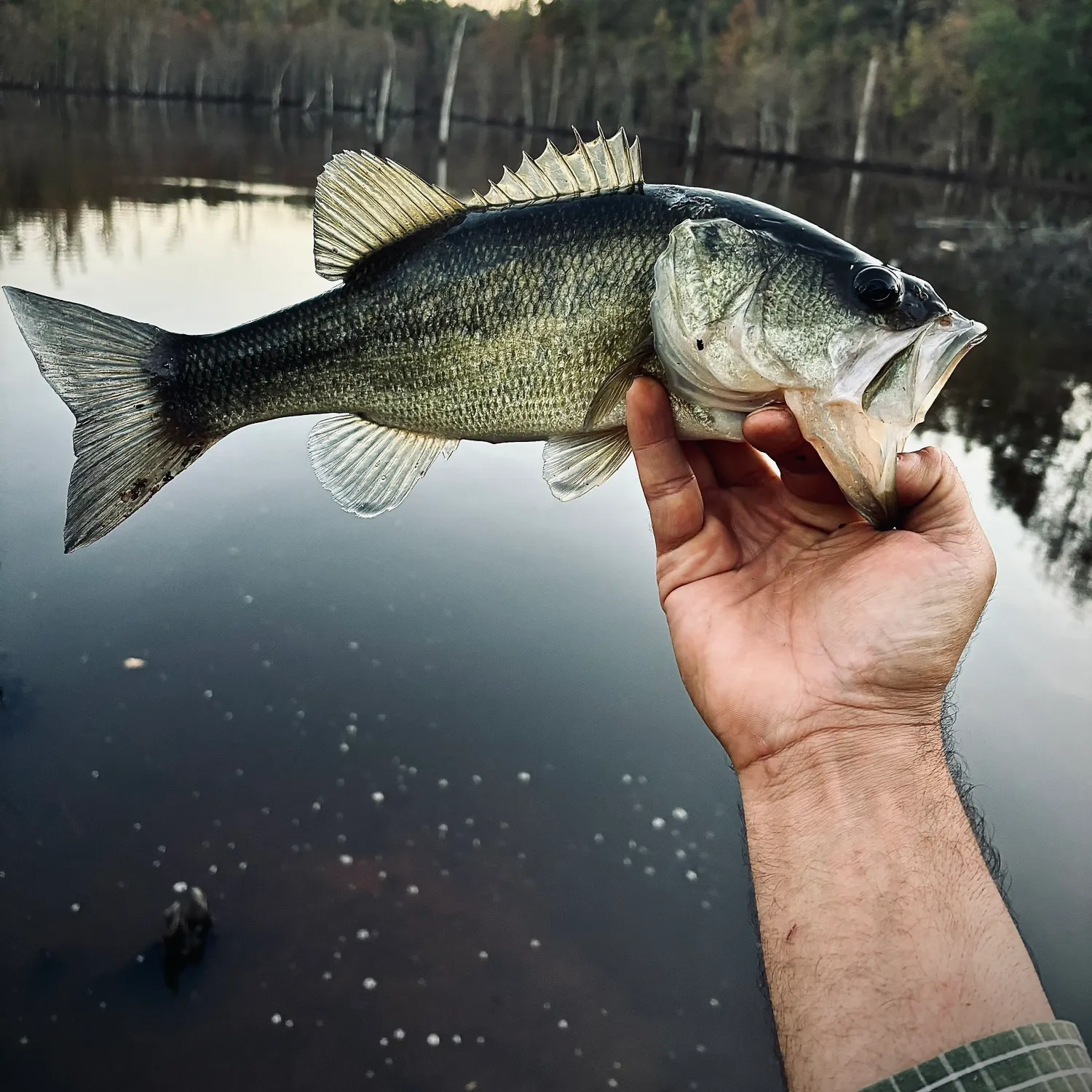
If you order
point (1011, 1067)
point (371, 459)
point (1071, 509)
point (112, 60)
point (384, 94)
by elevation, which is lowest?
point (1071, 509)

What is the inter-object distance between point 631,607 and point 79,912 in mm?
3811

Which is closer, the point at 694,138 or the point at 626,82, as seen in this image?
the point at 694,138

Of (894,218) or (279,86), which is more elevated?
(279,86)

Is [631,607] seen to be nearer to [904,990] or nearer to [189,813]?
[189,813]

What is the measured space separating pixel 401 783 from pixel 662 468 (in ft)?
10.3

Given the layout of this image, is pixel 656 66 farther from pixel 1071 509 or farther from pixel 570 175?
pixel 570 175

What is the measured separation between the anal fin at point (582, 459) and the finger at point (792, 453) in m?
0.39

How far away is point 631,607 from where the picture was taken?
6.45 m

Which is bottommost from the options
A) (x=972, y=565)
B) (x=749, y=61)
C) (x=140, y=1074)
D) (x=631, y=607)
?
(x=140, y=1074)

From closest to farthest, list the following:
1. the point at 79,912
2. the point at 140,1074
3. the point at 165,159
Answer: the point at 140,1074 < the point at 79,912 < the point at 165,159

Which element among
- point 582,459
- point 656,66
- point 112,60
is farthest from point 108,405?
point 112,60

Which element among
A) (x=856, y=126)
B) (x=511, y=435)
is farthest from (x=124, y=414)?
(x=856, y=126)

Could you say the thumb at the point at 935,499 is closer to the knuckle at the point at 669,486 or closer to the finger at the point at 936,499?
the finger at the point at 936,499

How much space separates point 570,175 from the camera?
2223mm
